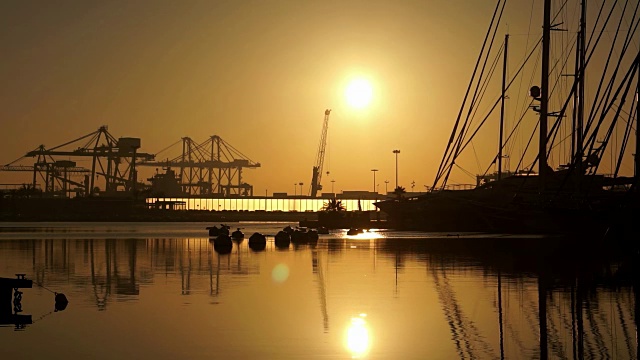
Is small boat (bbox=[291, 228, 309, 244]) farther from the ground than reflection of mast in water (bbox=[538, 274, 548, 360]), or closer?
farther from the ground

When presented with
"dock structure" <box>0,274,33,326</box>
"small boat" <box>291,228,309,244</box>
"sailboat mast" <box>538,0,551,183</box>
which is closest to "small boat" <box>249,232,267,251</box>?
"small boat" <box>291,228,309,244</box>

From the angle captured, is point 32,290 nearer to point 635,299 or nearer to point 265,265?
point 265,265

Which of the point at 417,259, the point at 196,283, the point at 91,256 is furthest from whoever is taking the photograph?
the point at 91,256

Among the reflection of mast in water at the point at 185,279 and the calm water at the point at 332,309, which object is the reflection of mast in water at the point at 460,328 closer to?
the calm water at the point at 332,309

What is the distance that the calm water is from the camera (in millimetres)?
25156

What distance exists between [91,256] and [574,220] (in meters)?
31.8

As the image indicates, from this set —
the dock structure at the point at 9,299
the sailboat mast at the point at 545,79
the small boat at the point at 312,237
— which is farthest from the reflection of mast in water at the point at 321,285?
the small boat at the point at 312,237

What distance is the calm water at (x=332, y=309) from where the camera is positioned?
25.2 metres

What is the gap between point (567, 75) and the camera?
7675 cm

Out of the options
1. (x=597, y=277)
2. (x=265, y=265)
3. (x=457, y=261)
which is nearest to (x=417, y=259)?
(x=457, y=261)

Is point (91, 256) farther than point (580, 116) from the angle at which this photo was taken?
No

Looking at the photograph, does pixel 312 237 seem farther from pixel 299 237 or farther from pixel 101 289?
pixel 101 289

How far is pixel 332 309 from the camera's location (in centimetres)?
3338

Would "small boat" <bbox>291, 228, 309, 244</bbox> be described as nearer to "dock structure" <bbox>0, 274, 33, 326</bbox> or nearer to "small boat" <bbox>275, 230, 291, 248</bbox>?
"small boat" <bbox>275, 230, 291, 248</bbox>
